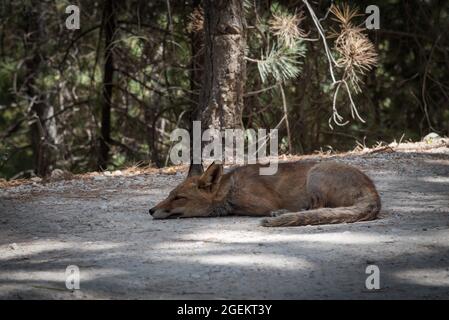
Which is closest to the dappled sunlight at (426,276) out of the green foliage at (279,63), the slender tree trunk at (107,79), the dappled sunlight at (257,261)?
the dappled sunlight at (257,261)

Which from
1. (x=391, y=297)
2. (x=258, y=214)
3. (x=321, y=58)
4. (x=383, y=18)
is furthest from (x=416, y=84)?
(x=391, y=297)

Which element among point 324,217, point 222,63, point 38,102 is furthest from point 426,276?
point 38,102

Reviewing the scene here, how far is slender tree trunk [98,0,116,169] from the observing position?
14.1m

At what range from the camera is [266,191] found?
296 inches

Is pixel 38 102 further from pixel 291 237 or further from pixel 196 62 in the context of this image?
pixel 291 237

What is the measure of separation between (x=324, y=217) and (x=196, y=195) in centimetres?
151

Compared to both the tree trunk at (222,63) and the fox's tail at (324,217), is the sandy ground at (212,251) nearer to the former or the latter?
the fox's tail at (324,217)

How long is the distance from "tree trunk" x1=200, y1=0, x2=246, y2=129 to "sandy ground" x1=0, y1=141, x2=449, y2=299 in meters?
1.87

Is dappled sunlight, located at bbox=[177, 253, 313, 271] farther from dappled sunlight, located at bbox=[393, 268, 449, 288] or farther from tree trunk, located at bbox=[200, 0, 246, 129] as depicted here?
tree trunk, located at bbox=[200, 0, 246, 129]

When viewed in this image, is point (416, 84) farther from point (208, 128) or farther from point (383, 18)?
point (208, 128)

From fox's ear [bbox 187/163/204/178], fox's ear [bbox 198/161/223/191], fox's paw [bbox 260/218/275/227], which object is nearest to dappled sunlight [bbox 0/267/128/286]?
fox's paw [bbox 260/218/275/227]

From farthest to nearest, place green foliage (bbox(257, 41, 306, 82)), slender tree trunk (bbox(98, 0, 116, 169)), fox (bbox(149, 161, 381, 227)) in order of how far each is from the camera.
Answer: slender tree trunk (bbox(98, 0, 116, 169)) → green foliage (bbox(257, 41, 306, 82)) → fox (bbox(149, 161, 381, 227))

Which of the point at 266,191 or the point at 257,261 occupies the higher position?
the point at 266,191

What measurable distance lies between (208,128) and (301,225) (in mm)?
3395
